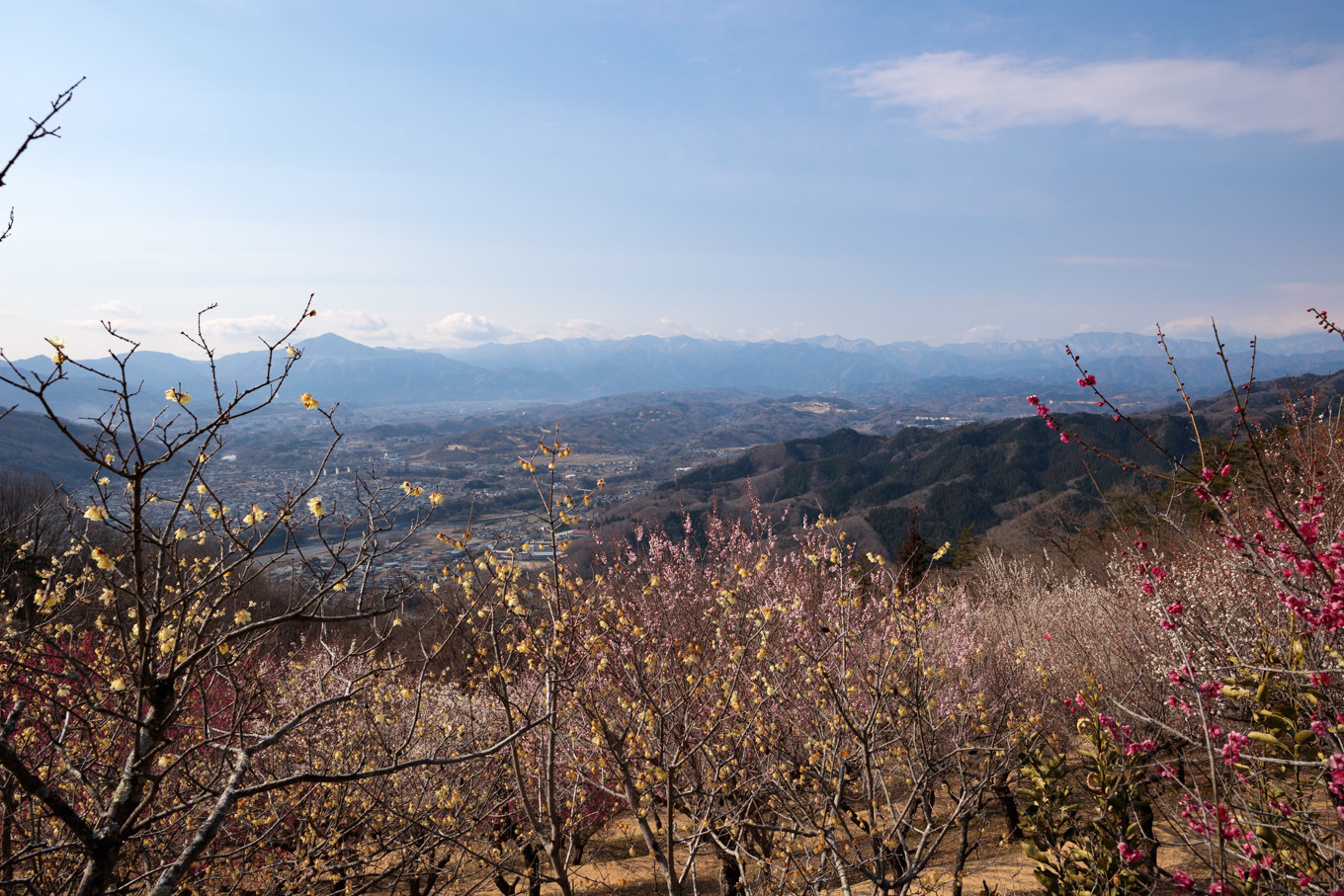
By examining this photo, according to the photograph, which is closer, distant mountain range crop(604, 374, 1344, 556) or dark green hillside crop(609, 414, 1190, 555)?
distant mountain range crop(604, 374, 1344, 556)

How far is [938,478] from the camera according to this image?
93562 mm

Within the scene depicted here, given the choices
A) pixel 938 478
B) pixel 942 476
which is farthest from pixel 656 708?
pixel 942 476

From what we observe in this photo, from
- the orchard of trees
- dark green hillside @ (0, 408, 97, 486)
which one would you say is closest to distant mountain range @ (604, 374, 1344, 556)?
the orchard of trees

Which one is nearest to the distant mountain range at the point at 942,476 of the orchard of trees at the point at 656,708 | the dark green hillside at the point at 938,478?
the dark green hillside at the point at 938,478

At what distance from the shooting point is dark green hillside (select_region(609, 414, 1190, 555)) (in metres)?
72.7

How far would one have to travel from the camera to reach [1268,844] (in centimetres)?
329

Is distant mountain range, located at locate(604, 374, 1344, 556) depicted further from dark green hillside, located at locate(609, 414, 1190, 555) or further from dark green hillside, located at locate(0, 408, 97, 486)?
dark green hillside, located at locate(0, 408, 97, 486)

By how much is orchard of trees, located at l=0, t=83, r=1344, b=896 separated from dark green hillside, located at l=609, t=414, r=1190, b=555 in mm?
53187

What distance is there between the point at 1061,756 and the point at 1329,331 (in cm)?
326

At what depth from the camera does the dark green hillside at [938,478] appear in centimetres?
7269

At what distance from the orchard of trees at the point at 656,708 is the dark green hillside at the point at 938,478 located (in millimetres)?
53187

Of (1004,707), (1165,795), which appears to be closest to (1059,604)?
(1165,795)

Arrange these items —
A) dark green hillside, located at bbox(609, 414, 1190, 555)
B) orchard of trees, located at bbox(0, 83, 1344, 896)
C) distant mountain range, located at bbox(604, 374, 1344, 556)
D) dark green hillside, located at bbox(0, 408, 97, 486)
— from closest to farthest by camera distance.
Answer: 1. orchard of trees, located at bbox(0, 83, 1344, 896)
2. distant mountain range, located at bbox(604, 374, 1344, 556)
3. dark green hillside, located at bbox(609, 414, 1190, 555)
4. dark green hillside, located at bbox(0, 408, 97, 486)

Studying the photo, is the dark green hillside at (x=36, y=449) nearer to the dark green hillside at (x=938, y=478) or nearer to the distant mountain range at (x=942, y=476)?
the distant mountain range at (x=942, y=476)
